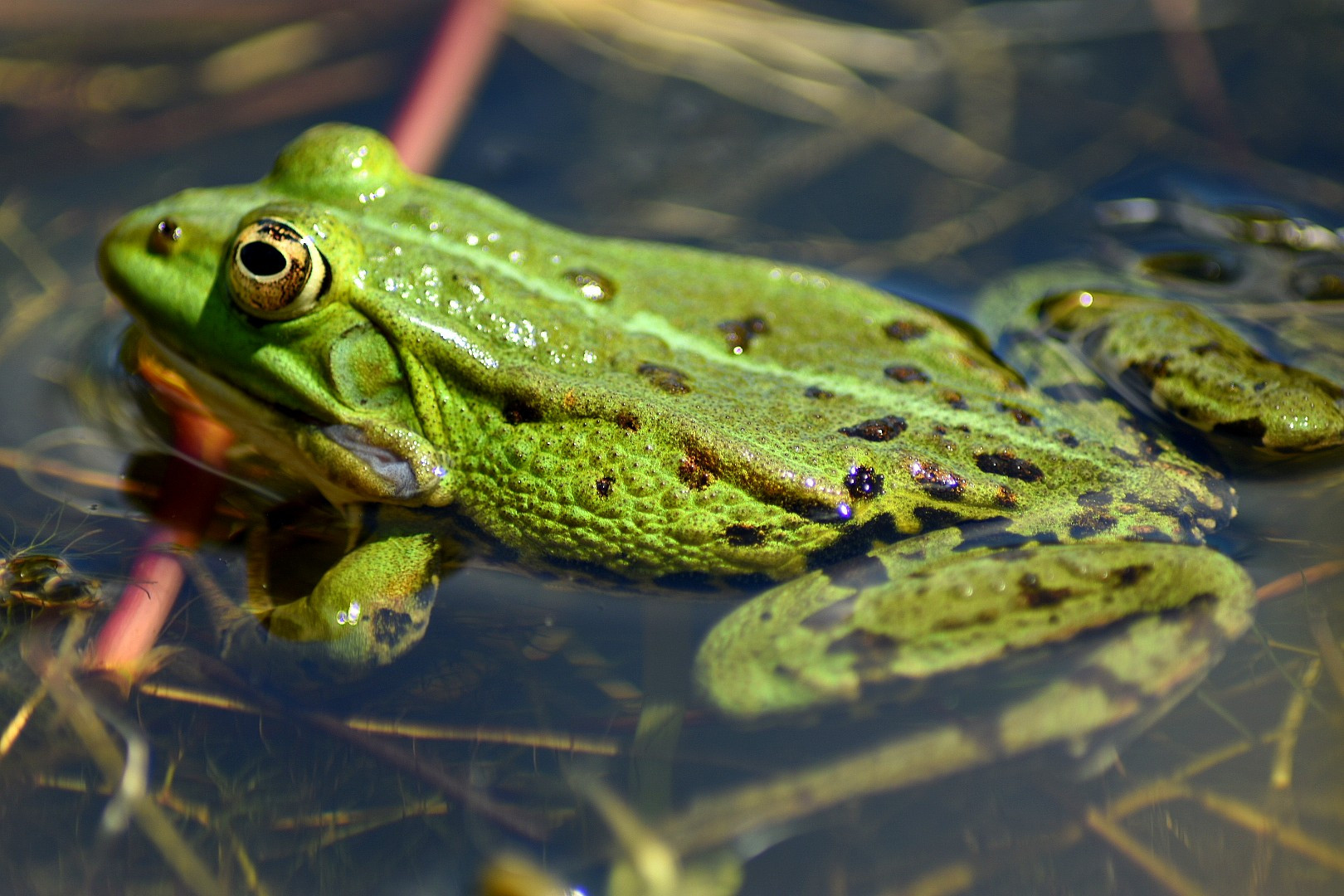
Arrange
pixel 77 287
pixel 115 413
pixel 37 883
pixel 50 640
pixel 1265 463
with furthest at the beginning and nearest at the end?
pixel 77 287 < pixel 115 413 < pixel 1265 463 < pixel 50 640 < pixel 37 883

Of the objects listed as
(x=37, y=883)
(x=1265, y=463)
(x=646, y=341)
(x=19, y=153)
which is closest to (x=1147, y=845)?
(x=1265, y=463)

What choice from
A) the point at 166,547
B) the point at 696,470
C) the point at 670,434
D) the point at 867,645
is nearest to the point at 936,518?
the point at 867,645

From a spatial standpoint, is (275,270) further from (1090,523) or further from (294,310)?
(1090,523)

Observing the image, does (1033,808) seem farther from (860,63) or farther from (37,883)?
(860,63)

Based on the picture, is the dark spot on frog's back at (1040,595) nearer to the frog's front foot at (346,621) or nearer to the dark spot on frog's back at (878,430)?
the dark spot on frog's back at (878,430)

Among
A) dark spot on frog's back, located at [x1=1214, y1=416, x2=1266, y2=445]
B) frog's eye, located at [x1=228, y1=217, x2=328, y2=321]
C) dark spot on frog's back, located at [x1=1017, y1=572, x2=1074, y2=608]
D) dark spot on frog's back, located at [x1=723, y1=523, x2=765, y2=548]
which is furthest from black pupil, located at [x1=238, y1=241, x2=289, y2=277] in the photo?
dark spot on frog's back, located at [x1=1214, y1=416, x2=1266, y2=445]

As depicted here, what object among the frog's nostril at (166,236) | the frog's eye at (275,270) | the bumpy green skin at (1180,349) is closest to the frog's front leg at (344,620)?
the frog's eye at (275,270)
